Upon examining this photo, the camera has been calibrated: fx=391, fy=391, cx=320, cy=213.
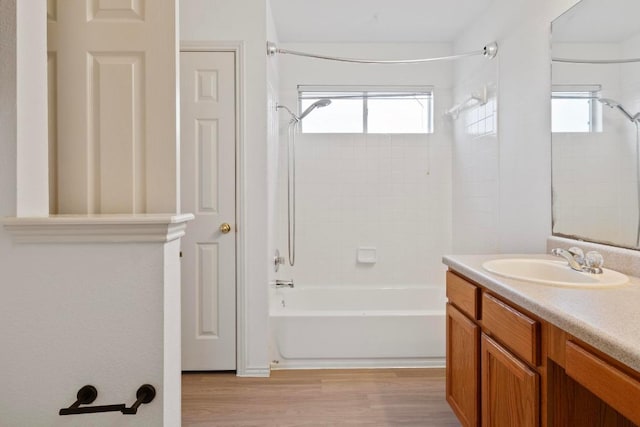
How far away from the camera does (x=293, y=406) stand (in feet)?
7.22

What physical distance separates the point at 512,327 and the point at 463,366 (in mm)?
535

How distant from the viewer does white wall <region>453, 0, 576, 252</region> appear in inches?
82.8

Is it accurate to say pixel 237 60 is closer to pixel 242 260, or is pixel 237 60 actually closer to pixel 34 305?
pixel 242 260

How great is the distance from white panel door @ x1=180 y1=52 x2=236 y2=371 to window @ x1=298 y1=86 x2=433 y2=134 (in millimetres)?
1068

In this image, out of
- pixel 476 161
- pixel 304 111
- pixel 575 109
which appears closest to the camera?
pixel 575 109

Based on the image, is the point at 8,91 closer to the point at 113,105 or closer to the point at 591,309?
the point at 113,105

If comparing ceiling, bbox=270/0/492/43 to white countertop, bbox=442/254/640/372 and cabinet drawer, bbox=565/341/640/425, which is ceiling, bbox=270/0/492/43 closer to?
white countertop, bbox=442/254/640/372

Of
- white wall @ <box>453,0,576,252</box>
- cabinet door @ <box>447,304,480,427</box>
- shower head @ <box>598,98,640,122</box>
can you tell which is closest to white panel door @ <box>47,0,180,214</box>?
cabinet door @ <box>447,304,480,427</box>

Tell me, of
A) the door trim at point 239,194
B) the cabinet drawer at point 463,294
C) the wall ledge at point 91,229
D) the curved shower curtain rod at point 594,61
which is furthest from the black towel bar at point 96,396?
the curved shower curtain rod at point 594,61

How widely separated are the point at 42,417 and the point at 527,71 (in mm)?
2626

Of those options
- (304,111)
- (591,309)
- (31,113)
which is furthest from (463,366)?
(304,111)

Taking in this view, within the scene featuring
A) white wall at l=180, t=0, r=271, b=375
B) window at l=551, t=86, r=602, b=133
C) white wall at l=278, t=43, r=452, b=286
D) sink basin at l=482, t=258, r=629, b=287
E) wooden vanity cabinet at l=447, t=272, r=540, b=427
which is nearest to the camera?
wooden vanity cabinet at l=447, t=272, r=540, b=427

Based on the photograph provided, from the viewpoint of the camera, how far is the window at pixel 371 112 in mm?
3473

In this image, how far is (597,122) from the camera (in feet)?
5.71
